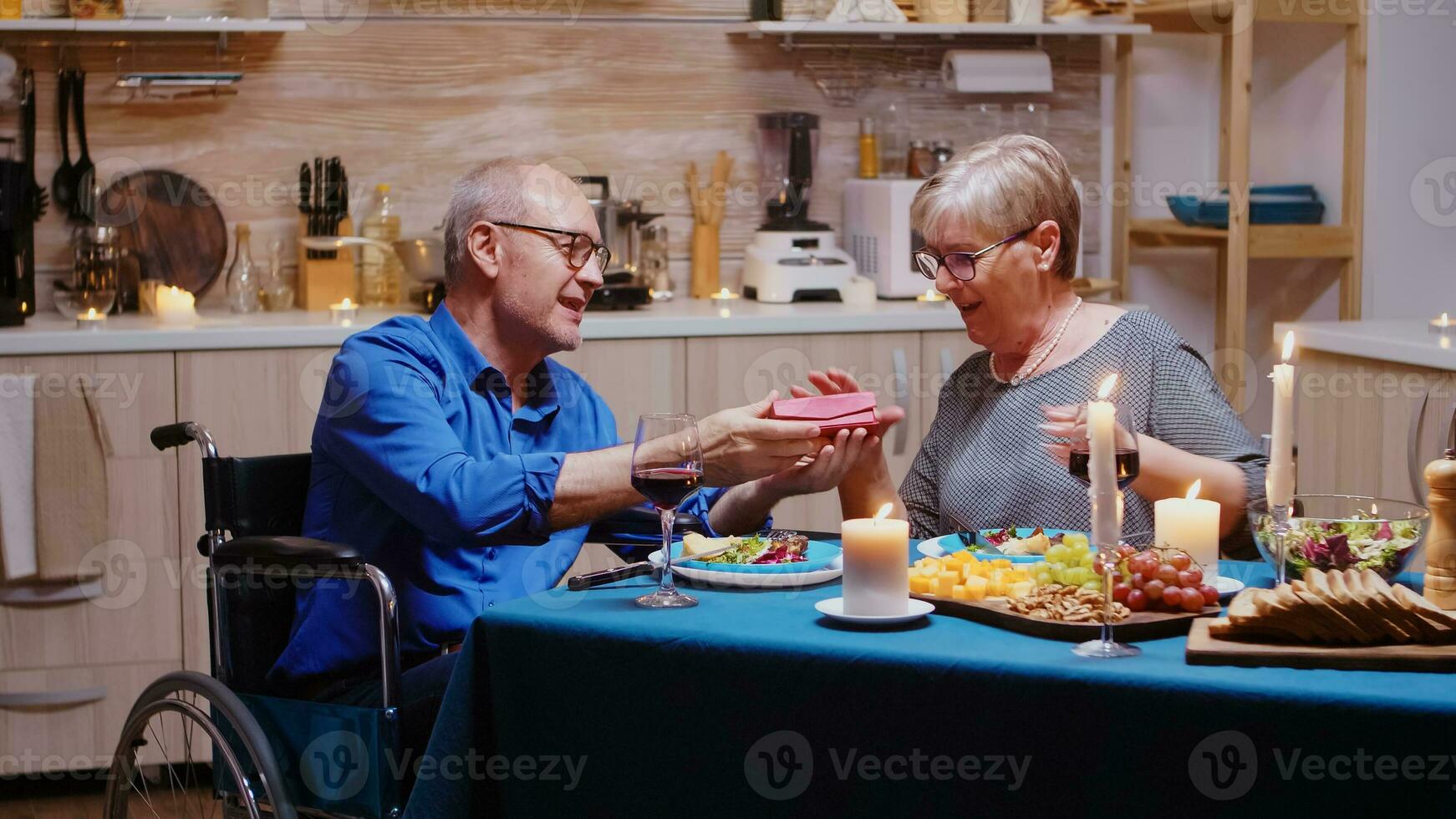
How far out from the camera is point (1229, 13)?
12.4 ft

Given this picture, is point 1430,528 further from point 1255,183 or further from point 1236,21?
point 1255,183

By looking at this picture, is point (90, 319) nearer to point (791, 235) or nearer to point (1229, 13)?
point (791, 235)

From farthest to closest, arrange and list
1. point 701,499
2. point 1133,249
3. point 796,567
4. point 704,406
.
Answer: point 1133,249 < point 704,406 < point 701,499 < point 796,567

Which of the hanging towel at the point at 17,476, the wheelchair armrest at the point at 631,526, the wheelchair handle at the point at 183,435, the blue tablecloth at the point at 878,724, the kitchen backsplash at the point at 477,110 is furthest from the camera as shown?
the kitchen backsplash at the point at 477,110

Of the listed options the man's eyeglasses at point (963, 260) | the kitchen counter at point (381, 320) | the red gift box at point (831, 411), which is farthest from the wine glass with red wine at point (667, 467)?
the kitchen counter at point (381, 320)

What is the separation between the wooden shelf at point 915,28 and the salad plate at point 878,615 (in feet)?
8.03

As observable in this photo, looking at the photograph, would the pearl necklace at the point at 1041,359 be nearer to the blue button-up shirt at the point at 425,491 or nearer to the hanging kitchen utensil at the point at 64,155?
the blue button-up shirt at the point at 425,491

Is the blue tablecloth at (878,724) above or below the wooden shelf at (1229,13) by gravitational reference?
below

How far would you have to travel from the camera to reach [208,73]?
360 cm

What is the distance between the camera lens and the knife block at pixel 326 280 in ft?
12.0

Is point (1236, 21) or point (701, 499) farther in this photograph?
point (1236, 21)

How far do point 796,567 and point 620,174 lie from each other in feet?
7.90

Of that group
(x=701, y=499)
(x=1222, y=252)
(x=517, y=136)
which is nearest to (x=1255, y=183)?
(x=1222, y=252)

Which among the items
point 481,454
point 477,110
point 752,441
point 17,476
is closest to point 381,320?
point 477,110
